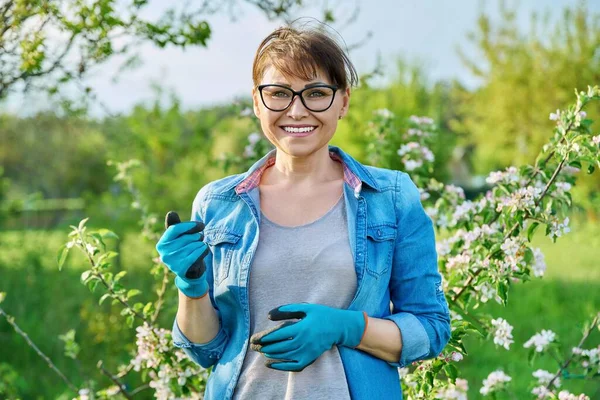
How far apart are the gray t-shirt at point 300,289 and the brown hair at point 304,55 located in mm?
347

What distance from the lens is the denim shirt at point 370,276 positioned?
5.08ft

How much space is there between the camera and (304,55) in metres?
1.57

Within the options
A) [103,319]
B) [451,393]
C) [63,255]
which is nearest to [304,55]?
[63,255]

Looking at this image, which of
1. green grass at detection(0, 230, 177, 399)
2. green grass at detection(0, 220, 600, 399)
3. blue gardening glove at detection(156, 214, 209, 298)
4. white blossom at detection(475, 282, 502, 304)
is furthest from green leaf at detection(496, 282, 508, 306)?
green grass at detection(0, 230, 177, 399)

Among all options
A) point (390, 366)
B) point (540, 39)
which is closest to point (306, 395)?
point (390, 366)

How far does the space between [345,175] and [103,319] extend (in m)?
3.67

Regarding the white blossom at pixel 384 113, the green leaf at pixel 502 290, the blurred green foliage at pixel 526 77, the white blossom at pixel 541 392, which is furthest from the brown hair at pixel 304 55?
the blurred green foliage at pixel 526 77

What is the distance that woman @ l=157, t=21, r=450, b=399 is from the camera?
151cm

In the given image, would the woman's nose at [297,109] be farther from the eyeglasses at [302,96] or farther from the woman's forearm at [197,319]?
the woman's forearm at [197,319]

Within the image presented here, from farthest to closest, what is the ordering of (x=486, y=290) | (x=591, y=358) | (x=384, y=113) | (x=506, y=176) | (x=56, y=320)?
(x=56, y=320) < (x=384, y=113) < (x=591, y=358) < (x=506, y=176) < (x=486, y=290)

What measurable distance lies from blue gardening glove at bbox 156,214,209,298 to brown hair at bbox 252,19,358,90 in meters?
0.41

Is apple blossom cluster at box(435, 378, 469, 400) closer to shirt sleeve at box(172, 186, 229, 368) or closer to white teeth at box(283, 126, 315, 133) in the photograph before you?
shirt sleeve at box(172, 186, 229, 368)

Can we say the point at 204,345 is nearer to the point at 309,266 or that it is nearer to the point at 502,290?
the point at 309,266

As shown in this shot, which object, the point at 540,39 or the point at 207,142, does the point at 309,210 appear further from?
the point at 540,39
